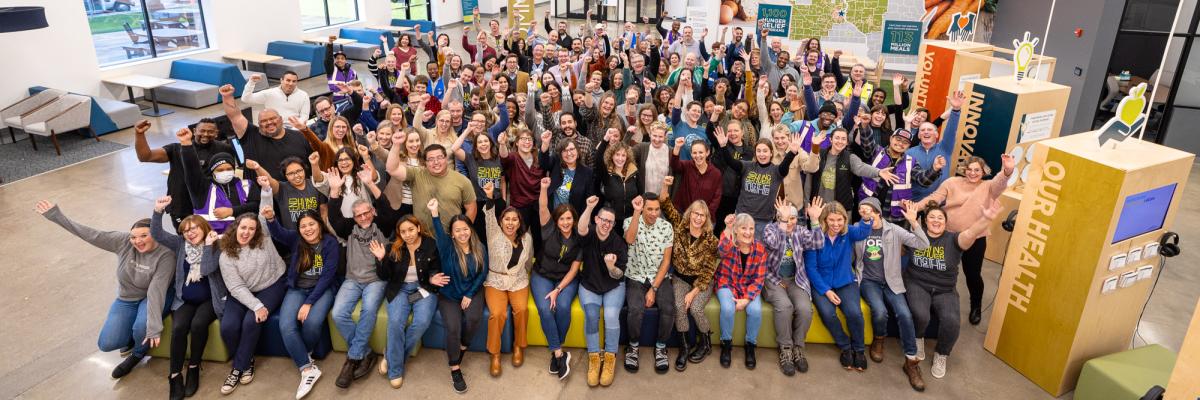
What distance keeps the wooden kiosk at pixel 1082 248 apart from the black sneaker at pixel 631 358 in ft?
8.32

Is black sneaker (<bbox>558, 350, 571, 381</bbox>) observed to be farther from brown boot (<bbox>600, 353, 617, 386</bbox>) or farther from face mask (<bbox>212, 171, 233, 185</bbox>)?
face mask (<bbox>212, 171, 233, 185</bbox>)

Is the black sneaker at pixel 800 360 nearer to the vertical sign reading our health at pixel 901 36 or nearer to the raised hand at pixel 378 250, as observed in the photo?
the raised hand at pixel 378 250

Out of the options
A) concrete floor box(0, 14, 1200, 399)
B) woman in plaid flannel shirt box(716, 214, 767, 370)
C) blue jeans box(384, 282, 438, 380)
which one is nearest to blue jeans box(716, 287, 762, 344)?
woman in plaid flannel shirt box(716, 214, 767, 370)

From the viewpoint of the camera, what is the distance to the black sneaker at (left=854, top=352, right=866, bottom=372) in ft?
15.5

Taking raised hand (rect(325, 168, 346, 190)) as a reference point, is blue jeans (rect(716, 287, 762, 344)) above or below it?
below

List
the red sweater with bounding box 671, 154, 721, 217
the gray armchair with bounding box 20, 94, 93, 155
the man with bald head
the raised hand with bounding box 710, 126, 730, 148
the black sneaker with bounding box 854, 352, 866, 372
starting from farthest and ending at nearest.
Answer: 1. the gray armchair with bounding box 20, 94, 93, 155
2. the raised hand with bounding box 710, 126, 730, 148
3. the man with bald head
4. the red sweater with bounding box 671, 154, 721, 217
5. the black sneaker with bounding box 854, 352, 866, 372

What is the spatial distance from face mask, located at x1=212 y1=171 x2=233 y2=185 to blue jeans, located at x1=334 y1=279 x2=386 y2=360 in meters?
1.22

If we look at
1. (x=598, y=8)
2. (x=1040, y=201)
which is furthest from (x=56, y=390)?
(x=598, y=8)

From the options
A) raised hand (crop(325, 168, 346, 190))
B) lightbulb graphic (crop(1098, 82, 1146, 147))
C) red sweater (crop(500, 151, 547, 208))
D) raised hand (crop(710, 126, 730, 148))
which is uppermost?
lightbulb graphic (crop(1098, 82, 1146, 147))

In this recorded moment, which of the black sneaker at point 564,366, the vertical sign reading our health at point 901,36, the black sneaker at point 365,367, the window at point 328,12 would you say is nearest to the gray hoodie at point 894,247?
the black sneaker at point 564,366

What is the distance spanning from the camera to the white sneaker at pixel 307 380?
4.39 metres

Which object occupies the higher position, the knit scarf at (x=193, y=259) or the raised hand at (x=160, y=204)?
the raised hand at (x=160, y=204)

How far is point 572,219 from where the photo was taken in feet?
15.1

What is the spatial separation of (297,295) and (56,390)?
1.56 m
